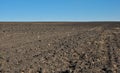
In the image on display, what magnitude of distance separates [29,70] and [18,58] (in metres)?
2.49

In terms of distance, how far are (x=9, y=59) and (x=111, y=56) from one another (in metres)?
4.25

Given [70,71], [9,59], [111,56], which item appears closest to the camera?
[70,71]

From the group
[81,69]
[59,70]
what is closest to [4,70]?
[59,70]

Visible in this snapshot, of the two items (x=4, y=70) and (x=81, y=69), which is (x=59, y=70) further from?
(x=4, y=70)

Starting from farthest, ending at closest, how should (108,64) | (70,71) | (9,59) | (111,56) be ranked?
(111,56) → (9,59) → (108,64) → (70,71)

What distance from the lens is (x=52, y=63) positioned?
1010 cm

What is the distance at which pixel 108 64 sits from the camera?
994 centimetres

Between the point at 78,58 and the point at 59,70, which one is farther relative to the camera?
the point at 78,58

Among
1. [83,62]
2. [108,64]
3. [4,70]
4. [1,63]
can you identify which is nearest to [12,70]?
[4,70]

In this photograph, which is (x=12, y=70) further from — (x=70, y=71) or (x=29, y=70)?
(x=70, y=71)

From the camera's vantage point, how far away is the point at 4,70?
8.90 metres

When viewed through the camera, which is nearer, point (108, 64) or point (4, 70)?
point (4, 70)

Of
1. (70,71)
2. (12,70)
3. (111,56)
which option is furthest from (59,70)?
(111,56)

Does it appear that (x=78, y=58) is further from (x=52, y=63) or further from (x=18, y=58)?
(x=18, y=58)
